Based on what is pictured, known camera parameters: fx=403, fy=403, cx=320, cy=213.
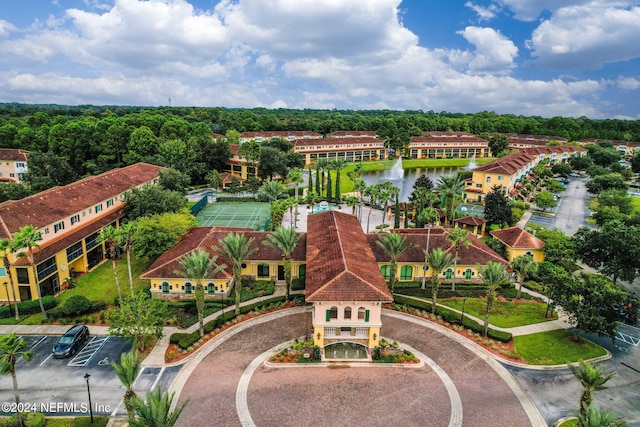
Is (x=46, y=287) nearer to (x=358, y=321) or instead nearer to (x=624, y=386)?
(x=358, y=321)

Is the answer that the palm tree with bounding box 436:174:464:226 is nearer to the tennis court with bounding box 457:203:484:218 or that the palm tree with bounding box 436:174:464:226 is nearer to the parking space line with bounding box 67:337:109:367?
the tennis court with bounding box 457:203:484:218

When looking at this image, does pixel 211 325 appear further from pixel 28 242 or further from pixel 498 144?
pixel 498 144

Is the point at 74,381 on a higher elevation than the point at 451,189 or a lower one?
lower

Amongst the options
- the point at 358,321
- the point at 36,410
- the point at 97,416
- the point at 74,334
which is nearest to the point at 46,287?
the point at 74,334

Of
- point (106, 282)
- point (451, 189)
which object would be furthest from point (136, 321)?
point (451, 189)

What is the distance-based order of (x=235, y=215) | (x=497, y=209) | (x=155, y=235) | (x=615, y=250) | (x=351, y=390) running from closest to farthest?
(x=351, y=390) < (x=615, y=250) < (x=155, y=235) < (x=497, y=209) < (x=235, y=215)

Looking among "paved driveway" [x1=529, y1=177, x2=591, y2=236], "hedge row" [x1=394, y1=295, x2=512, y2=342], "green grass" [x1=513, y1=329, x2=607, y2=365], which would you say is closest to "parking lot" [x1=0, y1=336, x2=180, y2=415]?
"hedge row" [x1=394, y1=295, x2=512, y2=342]
